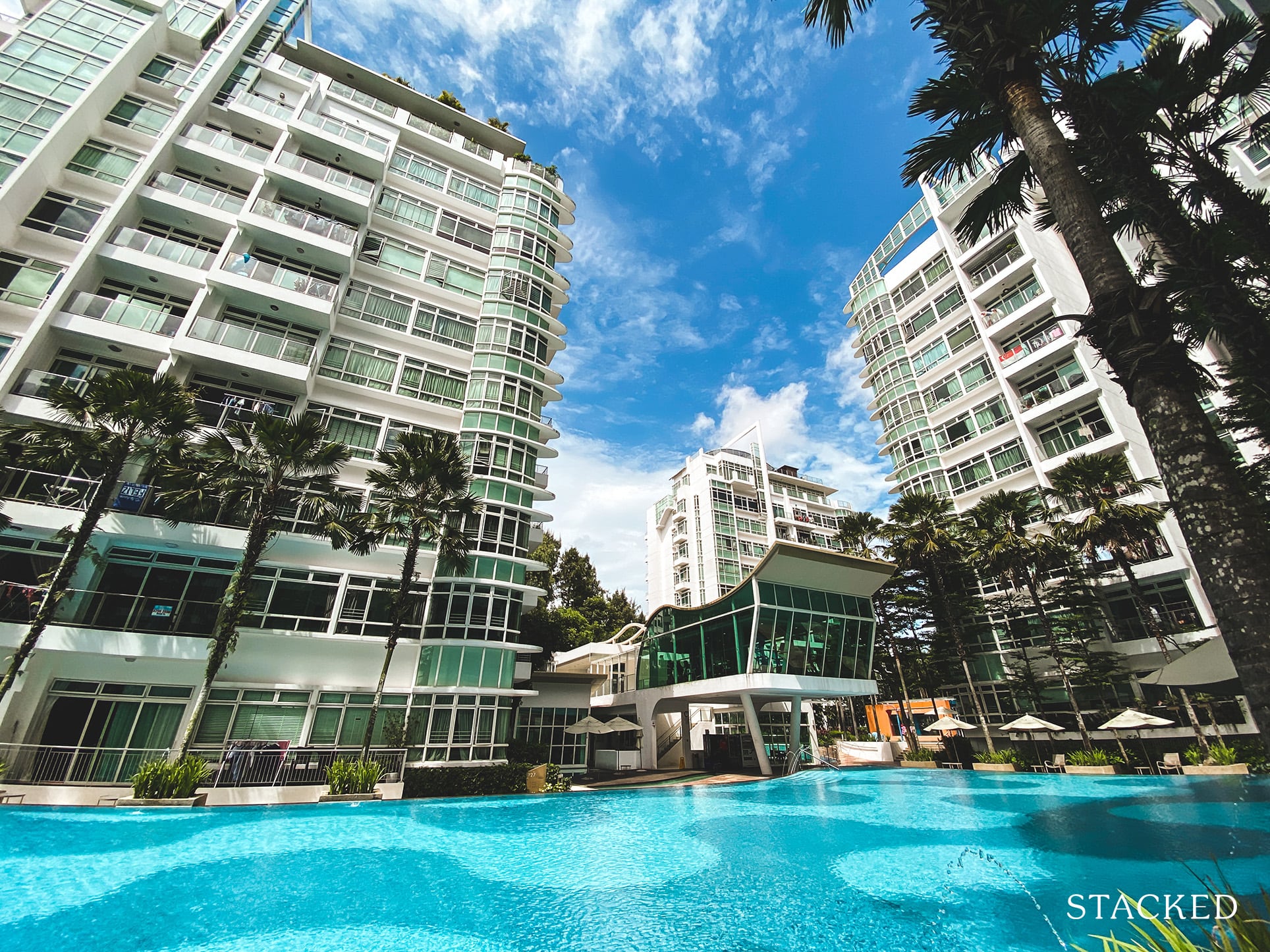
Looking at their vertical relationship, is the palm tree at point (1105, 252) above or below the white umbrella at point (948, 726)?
above

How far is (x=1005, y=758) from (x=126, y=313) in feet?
142

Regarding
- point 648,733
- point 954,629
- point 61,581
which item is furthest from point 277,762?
point 954,629

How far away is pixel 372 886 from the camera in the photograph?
865 cm

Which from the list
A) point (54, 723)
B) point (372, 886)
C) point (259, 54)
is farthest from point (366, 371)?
point (372, 886)

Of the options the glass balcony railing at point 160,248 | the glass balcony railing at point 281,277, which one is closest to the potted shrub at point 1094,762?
the glass balcony railing at point 281,277

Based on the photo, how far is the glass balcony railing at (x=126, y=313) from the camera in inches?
766

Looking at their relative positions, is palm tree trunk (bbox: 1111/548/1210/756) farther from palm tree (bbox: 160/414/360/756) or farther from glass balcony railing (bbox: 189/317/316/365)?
glass balcony railing (bbox: 189/317/316/365)

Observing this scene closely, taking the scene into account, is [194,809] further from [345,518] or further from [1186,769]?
[1186,769]

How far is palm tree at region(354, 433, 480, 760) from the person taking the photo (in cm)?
1933

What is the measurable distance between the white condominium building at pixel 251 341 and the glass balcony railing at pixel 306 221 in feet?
0.44

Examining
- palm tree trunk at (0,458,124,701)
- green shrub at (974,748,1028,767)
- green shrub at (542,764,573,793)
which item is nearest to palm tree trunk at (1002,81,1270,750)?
green shrub at (542,764,573,793)

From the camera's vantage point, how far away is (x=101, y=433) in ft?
51.9

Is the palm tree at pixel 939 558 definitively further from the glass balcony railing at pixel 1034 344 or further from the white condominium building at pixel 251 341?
the white condominium building at pixel 251 341

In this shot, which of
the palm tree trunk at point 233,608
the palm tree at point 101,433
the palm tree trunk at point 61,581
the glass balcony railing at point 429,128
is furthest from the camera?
the glass balcony railing at point 429,128
